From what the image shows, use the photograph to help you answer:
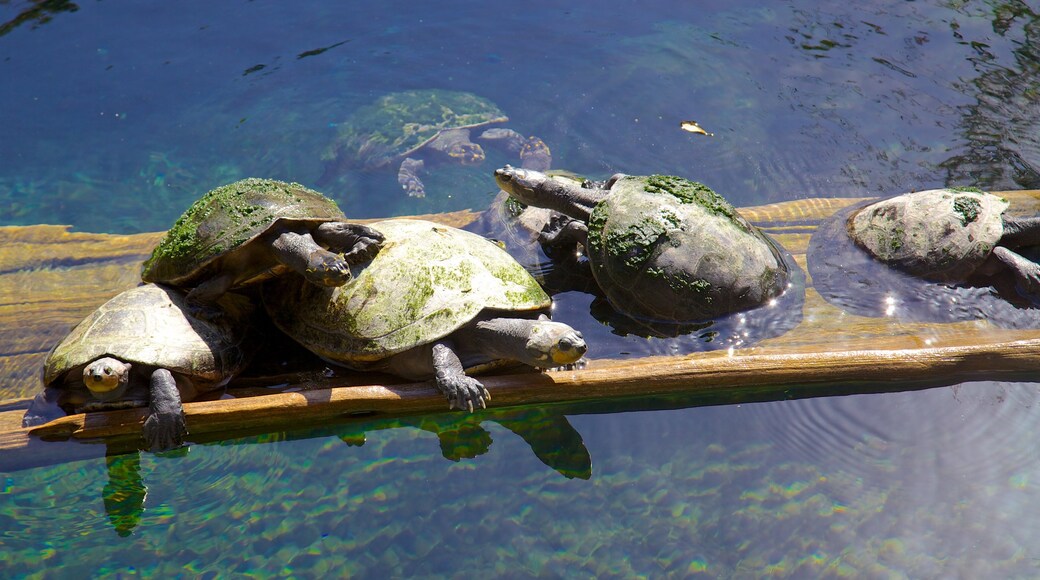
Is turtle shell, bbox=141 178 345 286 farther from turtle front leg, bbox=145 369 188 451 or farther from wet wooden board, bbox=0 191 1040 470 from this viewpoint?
wet wooden board, bbox=0 191 1040 470

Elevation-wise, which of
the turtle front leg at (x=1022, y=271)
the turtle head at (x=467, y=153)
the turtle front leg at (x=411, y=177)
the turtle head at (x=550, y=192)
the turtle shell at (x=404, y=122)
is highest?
the turtle head at (x=550, y=192)

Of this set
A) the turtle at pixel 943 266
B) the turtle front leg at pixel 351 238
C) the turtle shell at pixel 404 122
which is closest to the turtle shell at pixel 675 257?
the turtle at pixel 943 266

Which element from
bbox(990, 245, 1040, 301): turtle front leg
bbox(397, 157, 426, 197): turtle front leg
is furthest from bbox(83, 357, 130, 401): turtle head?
bbox(990, 245, 1040, 301): turtle front leg

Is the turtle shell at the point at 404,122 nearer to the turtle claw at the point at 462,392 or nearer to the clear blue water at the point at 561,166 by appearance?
the clear blue water at the point at 561,166

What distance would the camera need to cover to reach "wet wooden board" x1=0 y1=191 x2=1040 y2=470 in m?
4.01

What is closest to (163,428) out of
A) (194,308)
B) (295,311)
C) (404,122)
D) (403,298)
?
(194,308)

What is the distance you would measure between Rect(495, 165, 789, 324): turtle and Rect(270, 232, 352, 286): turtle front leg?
5.50 feet

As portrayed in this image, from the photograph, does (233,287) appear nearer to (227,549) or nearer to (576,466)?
(227,549)

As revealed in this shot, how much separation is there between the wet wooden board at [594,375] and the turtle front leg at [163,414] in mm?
78

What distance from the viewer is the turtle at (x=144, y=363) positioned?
389cm

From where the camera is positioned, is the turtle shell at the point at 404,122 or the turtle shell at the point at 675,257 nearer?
the turtle shell at the point at 675,257

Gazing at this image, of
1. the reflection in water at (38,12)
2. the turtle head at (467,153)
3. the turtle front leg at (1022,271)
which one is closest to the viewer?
the turtle front leg at (1022,271)

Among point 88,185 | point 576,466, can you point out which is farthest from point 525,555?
point 88,185

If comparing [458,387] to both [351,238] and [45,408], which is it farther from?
[45,408]
